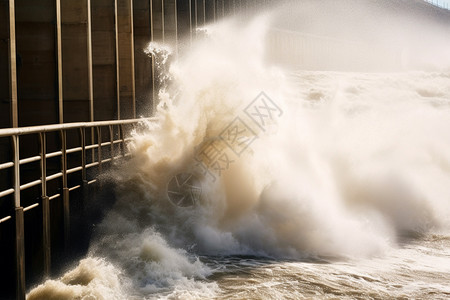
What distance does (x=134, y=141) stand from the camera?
13.4 metres

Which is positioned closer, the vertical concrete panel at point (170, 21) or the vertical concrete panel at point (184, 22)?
the vertical concrete panel at point (170, 21)

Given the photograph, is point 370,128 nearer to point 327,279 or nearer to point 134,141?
point 134,141

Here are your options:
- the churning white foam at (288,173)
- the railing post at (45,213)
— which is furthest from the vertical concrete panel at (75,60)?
the railing post at (45,213)

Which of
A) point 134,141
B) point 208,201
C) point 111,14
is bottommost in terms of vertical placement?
point 208,201

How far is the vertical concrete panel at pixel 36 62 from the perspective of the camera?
36.7ft

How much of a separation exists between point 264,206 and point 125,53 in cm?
1026

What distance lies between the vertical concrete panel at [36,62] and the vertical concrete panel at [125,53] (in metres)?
8.03

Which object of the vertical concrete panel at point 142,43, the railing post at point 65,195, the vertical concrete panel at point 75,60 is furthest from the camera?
the vertical concrete panel at point 142,43

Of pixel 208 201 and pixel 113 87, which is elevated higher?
pixel 113 87

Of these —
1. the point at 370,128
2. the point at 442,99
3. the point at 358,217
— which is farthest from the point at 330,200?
the point at 442,99

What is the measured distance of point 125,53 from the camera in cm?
1948

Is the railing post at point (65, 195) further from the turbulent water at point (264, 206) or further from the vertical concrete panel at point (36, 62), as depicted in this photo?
the vertical concrete panel at point (36, 62)

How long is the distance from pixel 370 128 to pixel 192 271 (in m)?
11.0

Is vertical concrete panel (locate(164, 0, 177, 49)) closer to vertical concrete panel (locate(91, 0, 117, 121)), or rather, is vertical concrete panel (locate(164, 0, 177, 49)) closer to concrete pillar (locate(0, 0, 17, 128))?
vertical concrete panel (locate(91, 0, 117, 121))
